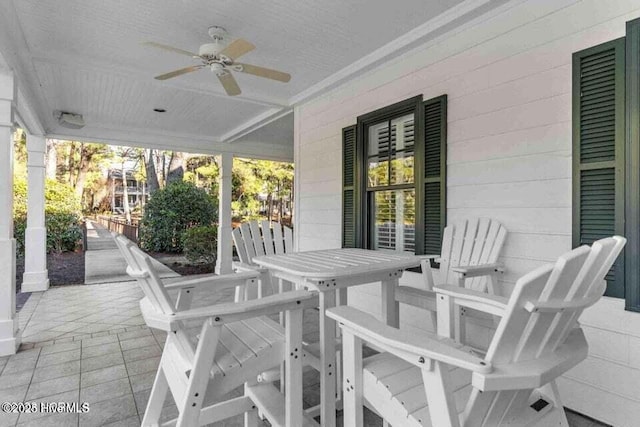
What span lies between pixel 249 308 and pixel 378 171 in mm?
2511

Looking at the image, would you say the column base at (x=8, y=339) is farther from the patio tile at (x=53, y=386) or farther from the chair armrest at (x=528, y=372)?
the chair armrest at (x=528, y=372)

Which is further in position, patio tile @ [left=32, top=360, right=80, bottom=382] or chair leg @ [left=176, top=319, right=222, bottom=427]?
patio tile @ [left=32, top=360, right=80, bottom=382]

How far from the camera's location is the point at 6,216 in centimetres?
300

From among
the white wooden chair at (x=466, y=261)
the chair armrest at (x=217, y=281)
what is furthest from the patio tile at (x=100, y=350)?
the white wooden chair at (x=466, y=261)

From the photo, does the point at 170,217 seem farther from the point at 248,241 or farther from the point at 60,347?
the point at 248,241

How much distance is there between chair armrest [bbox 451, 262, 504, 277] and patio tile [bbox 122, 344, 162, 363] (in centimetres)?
251

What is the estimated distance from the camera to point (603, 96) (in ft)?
6.54

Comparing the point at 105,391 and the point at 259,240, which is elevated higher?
the point at 259,240

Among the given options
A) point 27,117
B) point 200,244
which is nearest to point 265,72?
point 27,117

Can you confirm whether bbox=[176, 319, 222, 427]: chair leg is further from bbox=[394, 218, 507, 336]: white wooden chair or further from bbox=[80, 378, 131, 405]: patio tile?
bbox=[394, 218, 507, 336]: white wooden chair

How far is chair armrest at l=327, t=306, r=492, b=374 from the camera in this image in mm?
897

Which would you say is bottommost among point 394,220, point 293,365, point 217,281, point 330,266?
point 293,365

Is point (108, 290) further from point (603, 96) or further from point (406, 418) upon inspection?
point (603, 96)

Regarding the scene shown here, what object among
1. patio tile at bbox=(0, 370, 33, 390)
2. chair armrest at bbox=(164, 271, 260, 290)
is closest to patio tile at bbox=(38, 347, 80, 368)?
patio tile at bbox=(0, 370, 33, 390)
